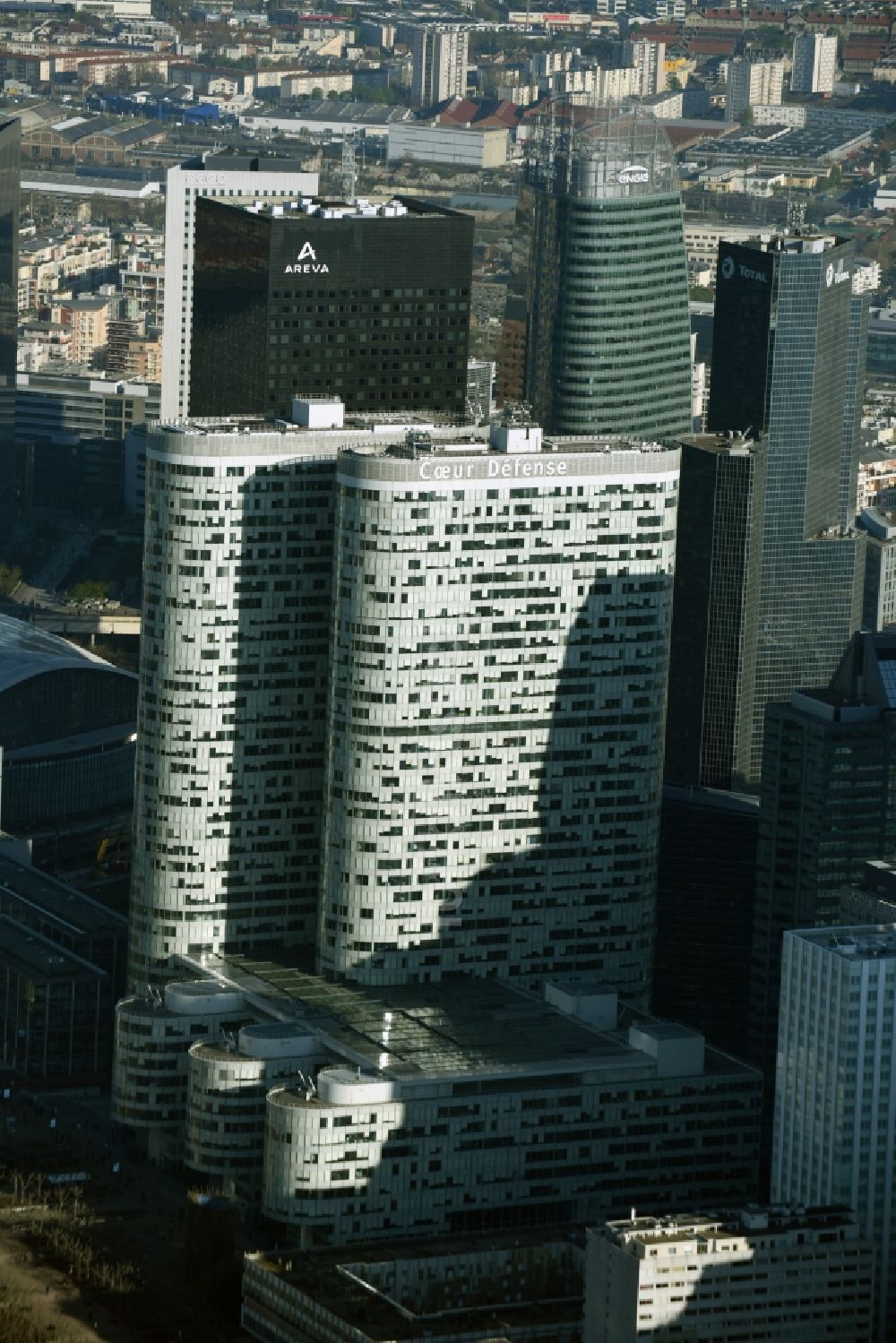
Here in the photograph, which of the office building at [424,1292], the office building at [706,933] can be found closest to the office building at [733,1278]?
the office building at [424,1292]

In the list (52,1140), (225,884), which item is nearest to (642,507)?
(225,884)

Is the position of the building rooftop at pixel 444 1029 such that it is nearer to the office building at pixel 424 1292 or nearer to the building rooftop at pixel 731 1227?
the office building at pixel 424 1292

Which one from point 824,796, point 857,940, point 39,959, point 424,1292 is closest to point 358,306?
point 39,959

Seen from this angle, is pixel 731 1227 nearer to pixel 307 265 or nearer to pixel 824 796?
pixel 824 796

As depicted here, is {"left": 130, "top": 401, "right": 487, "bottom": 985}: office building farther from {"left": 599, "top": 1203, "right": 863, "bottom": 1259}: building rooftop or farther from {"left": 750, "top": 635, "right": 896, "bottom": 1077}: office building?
{"left": 599, "top": 1203, "right": 863, "bottom": 1259}: building rooftop

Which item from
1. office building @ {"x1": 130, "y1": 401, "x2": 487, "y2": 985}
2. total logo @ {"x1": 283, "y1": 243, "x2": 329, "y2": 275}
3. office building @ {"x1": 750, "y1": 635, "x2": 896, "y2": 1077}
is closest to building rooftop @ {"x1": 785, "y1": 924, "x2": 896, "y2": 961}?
office building @ {"x1": 750, "y1": 635, "x2": 896, "y2": 1077}

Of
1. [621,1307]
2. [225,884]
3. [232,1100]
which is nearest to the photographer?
[621,1307]

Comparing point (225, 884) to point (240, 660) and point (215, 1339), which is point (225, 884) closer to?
point (240, 660)

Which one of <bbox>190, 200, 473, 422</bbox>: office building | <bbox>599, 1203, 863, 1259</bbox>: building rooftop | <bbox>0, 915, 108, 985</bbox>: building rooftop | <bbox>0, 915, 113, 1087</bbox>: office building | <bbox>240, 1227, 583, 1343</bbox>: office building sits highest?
<bbox>190, 200, 473, 422</bbox>: office building
